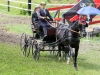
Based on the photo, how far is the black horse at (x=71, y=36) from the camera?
40.0 ft

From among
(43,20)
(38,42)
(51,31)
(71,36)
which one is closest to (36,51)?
(38,42)

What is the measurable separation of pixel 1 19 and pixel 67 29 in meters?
13.1

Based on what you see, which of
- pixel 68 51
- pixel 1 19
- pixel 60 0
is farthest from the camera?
pixel 60 0

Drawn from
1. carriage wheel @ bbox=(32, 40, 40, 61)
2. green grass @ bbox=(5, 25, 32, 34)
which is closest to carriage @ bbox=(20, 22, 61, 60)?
carriage wheel @ bbox=(32, 40, 40, 61)

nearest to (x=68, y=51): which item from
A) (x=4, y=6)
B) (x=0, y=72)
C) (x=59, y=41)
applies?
(x=59, y=41)

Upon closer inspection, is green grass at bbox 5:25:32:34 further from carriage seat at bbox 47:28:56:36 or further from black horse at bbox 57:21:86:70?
black horse at bbox 57:21:86:70

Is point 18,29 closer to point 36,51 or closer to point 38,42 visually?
point 38,42

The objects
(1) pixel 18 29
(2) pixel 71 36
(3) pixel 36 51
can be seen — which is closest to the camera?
(2) pixel 71 36

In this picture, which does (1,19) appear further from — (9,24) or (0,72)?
(0,72)

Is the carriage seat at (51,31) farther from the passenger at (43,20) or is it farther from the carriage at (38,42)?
the passenger at (43,20)

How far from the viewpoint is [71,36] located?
12578mm

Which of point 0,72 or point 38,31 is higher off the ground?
point 38,31

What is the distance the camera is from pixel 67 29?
42.0 feet

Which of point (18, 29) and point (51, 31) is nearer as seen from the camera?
point (51, 31)
